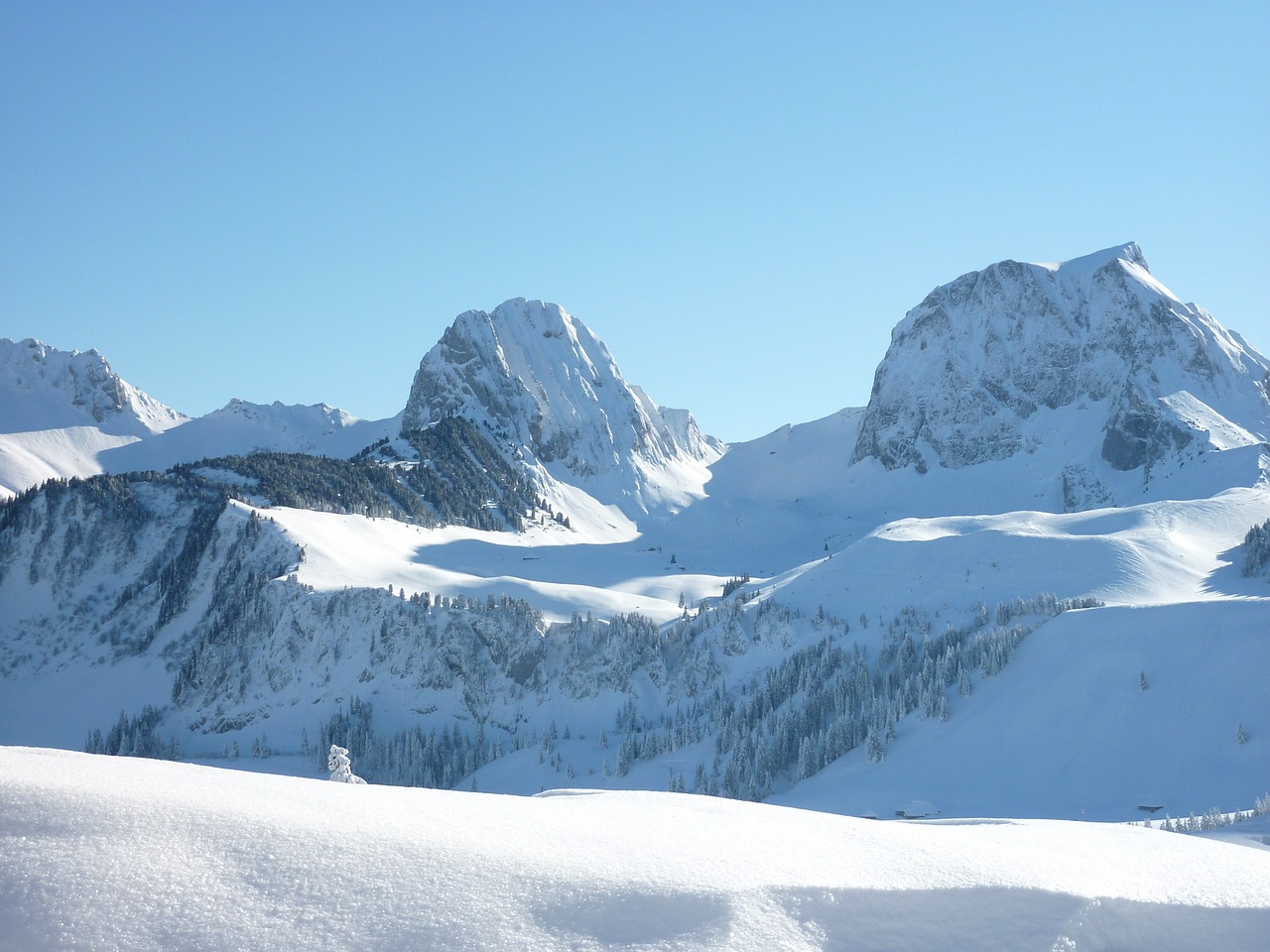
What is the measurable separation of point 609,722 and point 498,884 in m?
106

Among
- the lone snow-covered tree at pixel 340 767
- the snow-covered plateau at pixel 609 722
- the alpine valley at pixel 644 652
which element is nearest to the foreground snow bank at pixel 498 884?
the snow-covered plateau at pixel 609 722

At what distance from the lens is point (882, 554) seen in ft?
419

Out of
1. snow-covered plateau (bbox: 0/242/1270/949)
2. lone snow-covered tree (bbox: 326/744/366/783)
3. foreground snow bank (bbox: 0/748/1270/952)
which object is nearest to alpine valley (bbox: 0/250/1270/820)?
snow-covered plateau (bbox: 0/242/1270/949)

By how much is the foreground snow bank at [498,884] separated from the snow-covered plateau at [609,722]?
46 millimetres

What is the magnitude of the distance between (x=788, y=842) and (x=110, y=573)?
16102cm

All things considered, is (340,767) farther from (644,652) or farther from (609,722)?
(644,652)

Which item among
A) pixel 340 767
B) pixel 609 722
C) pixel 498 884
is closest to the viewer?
pixel 498 884

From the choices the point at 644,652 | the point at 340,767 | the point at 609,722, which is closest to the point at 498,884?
the point at 340,767

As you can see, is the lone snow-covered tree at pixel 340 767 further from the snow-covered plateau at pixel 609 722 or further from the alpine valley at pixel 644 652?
the alpine valley at pixel 644 652

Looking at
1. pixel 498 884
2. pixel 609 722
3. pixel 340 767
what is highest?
pixel 498 884

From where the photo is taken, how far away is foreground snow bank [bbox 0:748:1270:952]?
1007 centimetres

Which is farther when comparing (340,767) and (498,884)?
(340,767)

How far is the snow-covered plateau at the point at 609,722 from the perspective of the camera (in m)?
11.0

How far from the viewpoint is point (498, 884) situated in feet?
36.5
